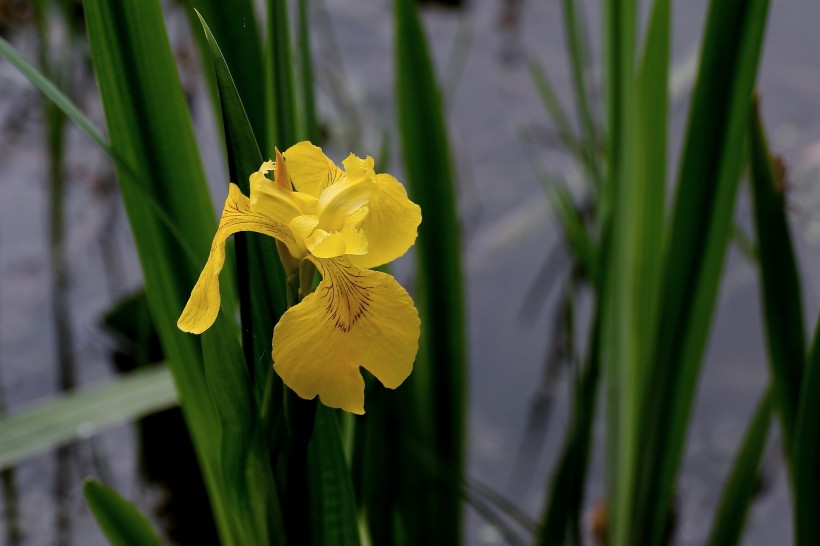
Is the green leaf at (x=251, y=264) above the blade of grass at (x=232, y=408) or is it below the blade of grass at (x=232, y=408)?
above

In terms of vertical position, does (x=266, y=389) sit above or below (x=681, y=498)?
above

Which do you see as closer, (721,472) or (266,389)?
(266,389)

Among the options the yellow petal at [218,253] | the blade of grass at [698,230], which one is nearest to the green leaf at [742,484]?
the blade of grass at [698,230]

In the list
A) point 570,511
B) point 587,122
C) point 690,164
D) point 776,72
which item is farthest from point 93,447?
point 776,72

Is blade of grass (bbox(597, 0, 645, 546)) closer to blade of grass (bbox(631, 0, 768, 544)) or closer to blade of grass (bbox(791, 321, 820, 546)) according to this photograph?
blade of grass (bbox(631, 0, 768, 544))

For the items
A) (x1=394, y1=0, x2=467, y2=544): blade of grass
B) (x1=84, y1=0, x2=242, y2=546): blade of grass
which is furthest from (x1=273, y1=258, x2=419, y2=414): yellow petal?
(x1=394, y1=0, x2=467, y2=544): blade of grass

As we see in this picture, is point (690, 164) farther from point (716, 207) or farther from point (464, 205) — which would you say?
point (464, 205)

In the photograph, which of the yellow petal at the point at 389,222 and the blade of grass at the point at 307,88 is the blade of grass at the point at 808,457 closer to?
the yellow petal at the point at 389,222
